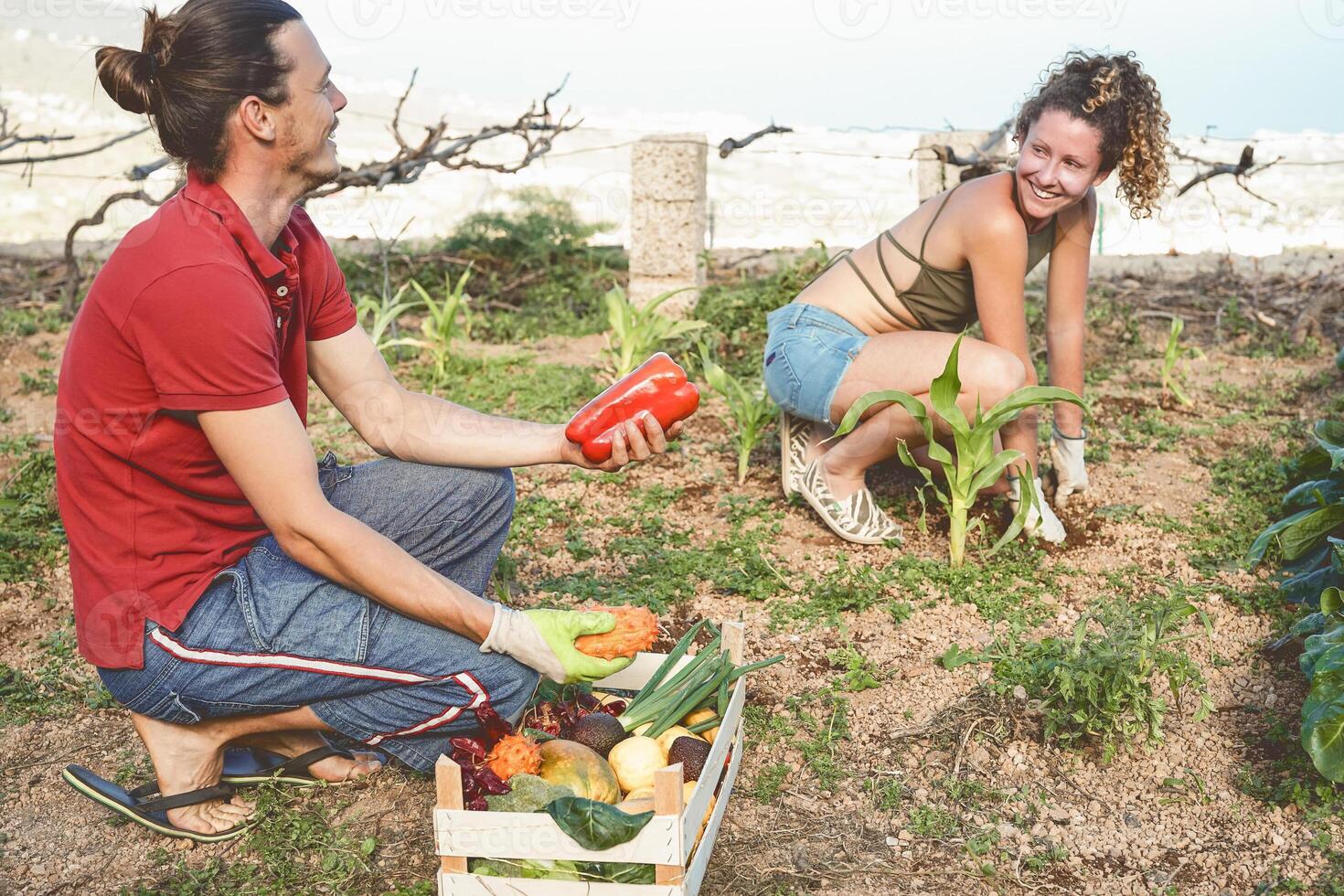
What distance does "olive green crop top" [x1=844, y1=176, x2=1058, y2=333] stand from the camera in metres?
3.12

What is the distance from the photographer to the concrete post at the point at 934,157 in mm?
5465

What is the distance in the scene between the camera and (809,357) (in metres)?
3.20

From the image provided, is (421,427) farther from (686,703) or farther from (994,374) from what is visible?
(994,374)

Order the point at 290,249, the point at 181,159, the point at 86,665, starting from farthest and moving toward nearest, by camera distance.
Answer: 1. the point at 86,665
2. the point at 290,249
3. the point at 181,159

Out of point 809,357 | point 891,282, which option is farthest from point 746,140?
point 809,357

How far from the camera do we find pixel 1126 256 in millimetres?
7133

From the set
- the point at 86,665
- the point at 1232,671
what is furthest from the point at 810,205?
the point at 86,665

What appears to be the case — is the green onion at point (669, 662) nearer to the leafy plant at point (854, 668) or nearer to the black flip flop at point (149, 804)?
the leafy plant at point (854, 668)

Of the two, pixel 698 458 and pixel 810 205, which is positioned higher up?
pixel 810 205

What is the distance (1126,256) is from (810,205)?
267 centimetres

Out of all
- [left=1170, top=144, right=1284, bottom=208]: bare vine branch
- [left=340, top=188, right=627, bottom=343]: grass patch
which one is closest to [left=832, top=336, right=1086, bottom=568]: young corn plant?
[left=1170, top=144, right=1284, bottom=208]: bare vine branch

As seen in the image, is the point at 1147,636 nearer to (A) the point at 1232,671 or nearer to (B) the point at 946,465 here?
(A) the point at 1232,671

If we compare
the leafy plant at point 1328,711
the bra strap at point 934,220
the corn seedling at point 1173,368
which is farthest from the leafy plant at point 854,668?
the corn seedling at point 1173,368

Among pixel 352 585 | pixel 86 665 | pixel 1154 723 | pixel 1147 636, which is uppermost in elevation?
pixel 352 585
